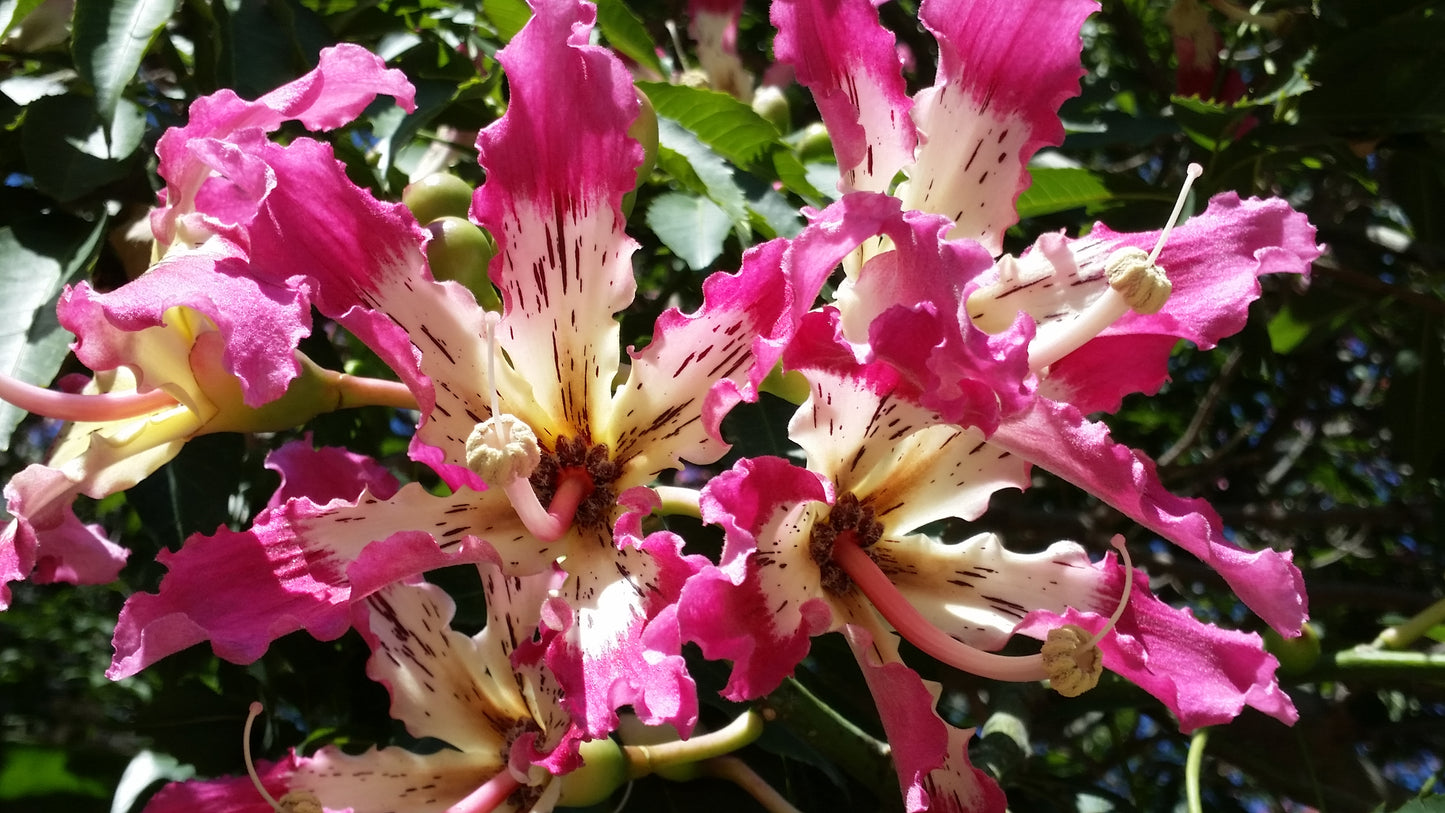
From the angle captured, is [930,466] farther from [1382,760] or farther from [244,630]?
[1382,760]

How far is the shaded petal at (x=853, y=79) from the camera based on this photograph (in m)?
1.21

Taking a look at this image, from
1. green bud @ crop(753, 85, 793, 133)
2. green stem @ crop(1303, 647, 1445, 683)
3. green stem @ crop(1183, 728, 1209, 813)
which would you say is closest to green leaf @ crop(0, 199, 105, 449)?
green bud @ crop(753, 85, 793, 133)

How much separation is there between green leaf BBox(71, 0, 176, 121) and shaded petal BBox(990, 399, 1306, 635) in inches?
39.9

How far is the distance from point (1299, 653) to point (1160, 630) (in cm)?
54

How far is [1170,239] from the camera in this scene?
51.8 inches

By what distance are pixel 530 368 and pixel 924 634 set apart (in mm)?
453

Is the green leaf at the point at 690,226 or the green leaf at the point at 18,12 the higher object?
the green leaf at the point at 18,12

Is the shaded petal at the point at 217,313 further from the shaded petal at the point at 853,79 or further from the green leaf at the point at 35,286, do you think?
the shaded petal at the point at 853,79

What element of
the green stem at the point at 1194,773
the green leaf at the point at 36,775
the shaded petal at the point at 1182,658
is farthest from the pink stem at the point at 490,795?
the green stem at the point at 1194,773

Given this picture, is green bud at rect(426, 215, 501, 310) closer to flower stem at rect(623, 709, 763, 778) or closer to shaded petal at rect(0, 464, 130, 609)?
shaded petal at rect(0, 464, 130, 609)

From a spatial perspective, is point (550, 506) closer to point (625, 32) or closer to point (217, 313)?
point (217, 313)

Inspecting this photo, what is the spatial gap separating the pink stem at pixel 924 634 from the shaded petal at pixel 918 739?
0.10ft

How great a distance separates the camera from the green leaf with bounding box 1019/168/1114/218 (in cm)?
188

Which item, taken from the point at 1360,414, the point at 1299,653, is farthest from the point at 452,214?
the point at 1360,414
